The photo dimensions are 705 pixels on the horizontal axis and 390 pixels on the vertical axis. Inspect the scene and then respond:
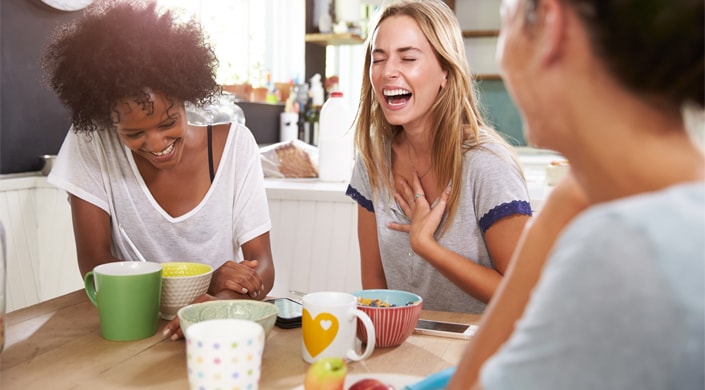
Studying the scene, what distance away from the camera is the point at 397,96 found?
56.6 inches

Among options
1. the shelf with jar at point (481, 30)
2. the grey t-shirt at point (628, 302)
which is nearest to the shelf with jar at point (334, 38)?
the shelf with jar at point (481, 30)

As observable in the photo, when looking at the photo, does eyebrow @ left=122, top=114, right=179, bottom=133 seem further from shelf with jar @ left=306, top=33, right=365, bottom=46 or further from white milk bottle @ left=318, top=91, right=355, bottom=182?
shelf with jar @ left=306, top=33, right=365, bottom=46

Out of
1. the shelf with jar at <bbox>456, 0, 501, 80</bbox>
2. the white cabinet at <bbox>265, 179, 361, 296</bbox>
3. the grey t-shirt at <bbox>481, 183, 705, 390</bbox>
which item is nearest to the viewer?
the grey t-shirt at <bbox>481, 183, 705, 390</bbox>

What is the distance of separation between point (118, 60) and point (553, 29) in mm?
965

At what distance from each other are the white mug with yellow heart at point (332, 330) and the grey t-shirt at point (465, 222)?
542mm

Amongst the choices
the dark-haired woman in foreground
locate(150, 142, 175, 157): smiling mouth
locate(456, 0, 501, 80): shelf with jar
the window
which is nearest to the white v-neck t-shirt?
locate(150, 142, 175, 157): smiling mouth

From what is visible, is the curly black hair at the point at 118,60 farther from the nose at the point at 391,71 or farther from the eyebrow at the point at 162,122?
the nose at the point at 391,71

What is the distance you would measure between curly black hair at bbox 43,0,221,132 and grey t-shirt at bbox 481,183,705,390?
1.00 metres

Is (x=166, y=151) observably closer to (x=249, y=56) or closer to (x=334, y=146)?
(x=334, y=146)

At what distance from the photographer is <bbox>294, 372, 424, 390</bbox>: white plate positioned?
2.49ft

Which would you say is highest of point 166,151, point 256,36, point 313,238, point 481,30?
point 481,30

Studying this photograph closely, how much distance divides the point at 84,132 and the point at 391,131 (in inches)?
27.3

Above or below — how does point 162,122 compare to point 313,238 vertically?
above

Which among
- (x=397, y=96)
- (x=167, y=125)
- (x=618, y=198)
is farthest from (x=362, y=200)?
(x=618, y=198)
